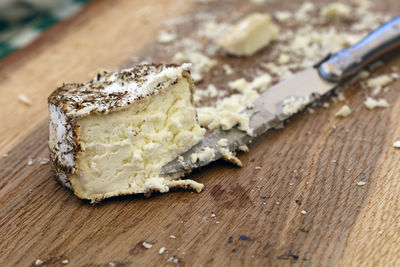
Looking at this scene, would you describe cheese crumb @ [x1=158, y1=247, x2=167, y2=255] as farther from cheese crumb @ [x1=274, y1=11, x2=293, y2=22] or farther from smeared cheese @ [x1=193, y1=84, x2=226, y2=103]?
cheese crumb @ [x1=274, y1=11, x2=293, y2=22]

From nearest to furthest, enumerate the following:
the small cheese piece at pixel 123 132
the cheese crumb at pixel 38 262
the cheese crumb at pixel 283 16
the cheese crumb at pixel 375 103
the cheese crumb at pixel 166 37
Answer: the cheese crumb at pixel 38 262
the small cheese piece at pixel 123 132
the cheese crumb at pixel 375 103
the cheese crumb at pixel 166 37
the cheese crumb at pixel 283 16

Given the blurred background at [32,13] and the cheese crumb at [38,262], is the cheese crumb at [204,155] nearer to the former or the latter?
the cheese crumb at [38,262]

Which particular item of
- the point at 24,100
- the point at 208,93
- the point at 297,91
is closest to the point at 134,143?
the point at 208,93

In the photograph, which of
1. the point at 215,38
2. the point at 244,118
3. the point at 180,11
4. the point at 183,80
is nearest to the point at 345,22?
the point at 215,38

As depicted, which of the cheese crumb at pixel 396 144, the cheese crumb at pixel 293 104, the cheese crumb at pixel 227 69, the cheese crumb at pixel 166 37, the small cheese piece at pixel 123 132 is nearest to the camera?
the small cheese piece at pixel 123 132

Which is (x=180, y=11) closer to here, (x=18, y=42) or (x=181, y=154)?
(x=18, y=42)

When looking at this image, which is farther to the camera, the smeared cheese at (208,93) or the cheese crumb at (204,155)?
the smeared cheese at (208,93)

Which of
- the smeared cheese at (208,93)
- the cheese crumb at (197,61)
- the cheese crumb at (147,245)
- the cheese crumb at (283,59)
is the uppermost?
the cheese crumb at (147,245)

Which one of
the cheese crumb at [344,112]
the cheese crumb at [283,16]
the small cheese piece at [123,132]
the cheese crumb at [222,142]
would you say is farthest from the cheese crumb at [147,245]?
the cheese crumb at [283,16]
